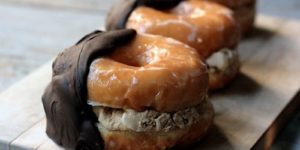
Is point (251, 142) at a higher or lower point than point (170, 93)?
lower

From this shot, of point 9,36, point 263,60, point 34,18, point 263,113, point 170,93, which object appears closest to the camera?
point 170,93

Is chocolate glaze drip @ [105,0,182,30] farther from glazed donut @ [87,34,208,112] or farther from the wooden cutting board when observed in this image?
glazed donut @ [87,34,208,112]

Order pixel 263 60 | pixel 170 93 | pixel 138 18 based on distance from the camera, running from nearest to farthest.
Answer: pixel 170 93
pixel 138 18
pixel 263 60

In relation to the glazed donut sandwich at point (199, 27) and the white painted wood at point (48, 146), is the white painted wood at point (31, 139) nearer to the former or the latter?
the white painted wood at point (48, 146)

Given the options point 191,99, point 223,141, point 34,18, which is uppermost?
point 191,99

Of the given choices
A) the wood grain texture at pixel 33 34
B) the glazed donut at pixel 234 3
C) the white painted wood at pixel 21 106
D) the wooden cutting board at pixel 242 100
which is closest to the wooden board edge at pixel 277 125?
the wooden cutting board at pixel 242 100

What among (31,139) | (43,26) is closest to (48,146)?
(31,139)

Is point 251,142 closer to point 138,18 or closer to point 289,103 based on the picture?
point 289,103

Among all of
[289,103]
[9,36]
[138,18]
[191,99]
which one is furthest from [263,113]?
[9,36]
